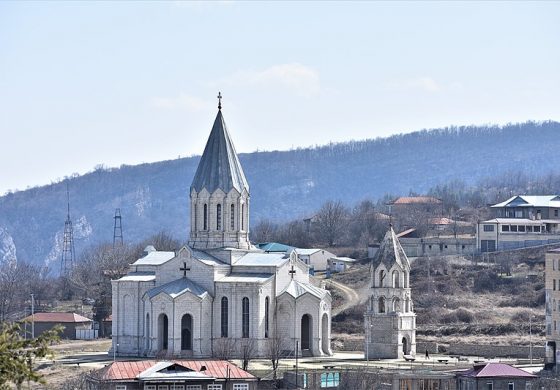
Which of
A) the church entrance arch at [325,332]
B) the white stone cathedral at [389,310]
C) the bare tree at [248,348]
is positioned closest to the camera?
the bare tree at [248,348]

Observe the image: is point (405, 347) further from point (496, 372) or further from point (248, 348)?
point (496, 372)

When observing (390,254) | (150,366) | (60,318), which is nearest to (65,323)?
(60,318)

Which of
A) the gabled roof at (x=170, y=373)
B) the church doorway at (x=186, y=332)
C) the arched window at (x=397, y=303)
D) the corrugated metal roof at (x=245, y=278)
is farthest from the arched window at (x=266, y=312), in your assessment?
the gabled roof at (x=170, y=373)

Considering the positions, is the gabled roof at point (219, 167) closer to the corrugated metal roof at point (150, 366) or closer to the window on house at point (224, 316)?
the window on house at point (224, 316)

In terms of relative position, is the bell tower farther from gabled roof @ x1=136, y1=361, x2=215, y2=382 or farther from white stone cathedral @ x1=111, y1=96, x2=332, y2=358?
gabled roof @ x1=136, y1=361, x2=215, y2=382

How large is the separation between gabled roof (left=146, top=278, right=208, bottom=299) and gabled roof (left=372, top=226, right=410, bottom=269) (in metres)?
7.86

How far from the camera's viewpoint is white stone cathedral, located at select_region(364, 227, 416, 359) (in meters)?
70.8

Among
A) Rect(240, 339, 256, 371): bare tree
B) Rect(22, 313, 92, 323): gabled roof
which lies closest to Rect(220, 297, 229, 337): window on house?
Rect(240, 339, 256, 371): bare tree

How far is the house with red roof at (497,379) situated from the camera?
55.7m

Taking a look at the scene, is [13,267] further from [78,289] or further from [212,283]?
[212,283]

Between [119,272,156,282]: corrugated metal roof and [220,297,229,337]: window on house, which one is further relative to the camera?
[119,272,156,282]: corrugated metal roof

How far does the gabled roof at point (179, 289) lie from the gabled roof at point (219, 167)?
15.0ft

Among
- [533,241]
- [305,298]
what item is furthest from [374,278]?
[533,241]

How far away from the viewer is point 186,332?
72.5 m
